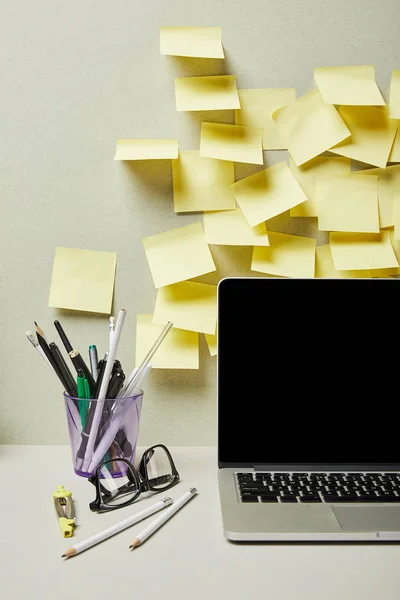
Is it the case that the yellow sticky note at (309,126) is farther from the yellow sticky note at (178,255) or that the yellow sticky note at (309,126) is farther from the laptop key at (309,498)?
the laptop key at (309,498)

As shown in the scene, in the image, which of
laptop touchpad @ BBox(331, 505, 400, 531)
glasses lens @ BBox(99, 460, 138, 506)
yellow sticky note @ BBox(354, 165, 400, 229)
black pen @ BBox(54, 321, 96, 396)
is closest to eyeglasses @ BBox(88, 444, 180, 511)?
glasses lens @ BBox(99, 460, 138, 506)

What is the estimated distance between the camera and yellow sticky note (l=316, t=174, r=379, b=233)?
845 mm

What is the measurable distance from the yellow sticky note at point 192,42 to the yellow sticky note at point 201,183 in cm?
13

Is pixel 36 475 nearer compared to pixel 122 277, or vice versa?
pixel 36 475

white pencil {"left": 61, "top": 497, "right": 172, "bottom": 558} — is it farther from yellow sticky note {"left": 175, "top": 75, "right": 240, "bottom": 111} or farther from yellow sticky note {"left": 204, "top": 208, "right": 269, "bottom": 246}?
yellow sticky note {"left": 175, "top": 75, "right": 240, "bottom": 111}

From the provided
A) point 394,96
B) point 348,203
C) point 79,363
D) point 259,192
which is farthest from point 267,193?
point 79,363

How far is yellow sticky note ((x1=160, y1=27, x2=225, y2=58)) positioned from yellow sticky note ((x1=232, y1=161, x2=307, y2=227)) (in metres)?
0.17

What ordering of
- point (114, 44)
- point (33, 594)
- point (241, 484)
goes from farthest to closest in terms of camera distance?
point (114, 44) → point (241, 484) → point (33, 594)

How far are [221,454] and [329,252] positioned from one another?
0.32 meters

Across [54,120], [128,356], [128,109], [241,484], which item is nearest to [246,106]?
[128,109]

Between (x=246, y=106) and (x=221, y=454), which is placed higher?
(x=246, y=106)

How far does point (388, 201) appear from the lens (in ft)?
2.79

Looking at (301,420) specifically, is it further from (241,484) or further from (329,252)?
(329,252)

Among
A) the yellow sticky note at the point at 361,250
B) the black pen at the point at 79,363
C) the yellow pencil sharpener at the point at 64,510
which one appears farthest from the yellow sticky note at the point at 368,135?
the yellow pencil sharpener at the point at 64,510
